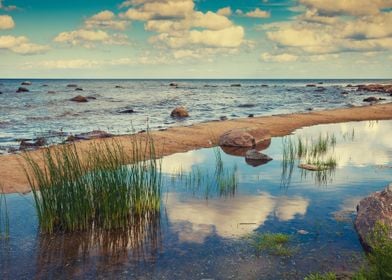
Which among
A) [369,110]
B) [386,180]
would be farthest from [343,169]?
[369,110]

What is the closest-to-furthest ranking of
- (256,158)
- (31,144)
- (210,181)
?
(210,181) < (256,158) < (31,144)

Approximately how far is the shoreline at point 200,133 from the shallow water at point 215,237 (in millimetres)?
2168

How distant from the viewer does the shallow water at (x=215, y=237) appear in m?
7.57

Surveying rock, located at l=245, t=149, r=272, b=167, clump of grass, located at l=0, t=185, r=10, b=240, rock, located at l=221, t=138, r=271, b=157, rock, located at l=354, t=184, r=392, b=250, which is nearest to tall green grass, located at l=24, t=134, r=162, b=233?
clump of grass, located at l=0, t=185, r=10, b=240

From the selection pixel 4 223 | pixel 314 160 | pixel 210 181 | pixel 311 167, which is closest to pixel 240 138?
pixel 314 160

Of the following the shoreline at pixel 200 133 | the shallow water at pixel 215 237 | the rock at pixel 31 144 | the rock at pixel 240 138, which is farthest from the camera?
the rock at pixel 240 138

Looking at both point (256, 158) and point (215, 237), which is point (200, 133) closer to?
point (256, 158)

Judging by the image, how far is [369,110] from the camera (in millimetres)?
37250

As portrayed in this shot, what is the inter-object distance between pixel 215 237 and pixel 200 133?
49.8ft

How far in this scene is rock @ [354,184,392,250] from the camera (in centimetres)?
835

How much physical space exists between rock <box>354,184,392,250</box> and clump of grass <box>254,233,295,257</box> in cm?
148

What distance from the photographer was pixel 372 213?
8633 millimetres

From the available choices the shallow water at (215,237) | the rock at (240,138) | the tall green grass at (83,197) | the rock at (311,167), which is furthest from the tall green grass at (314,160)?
the tall green grass at (83,197)

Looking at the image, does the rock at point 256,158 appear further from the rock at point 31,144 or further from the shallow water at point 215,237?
the rock at point 31,144
